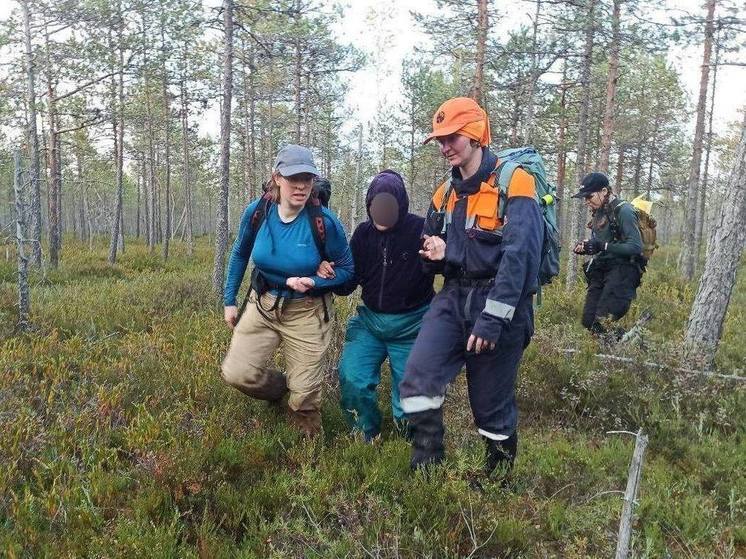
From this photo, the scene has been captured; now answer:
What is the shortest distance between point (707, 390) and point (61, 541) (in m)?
5.19

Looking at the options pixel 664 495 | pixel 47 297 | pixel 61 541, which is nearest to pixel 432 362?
pixel 664 495

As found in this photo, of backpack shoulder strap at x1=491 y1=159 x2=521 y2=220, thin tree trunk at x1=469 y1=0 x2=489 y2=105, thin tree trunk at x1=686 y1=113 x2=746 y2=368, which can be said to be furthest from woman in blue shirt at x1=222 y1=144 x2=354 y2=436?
thin tree trunk at x1=469 y1=0 x2=489 y2=105

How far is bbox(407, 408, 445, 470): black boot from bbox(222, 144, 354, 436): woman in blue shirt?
3.15 ft

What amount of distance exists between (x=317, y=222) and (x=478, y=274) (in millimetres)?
1208

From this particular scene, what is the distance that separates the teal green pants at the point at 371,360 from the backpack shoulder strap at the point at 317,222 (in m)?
0.65

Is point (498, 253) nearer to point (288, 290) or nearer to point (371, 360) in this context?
point (371, 360)

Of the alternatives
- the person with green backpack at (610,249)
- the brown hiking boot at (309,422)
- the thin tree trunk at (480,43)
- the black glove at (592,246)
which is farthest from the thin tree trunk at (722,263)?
the thin tree trunk at (480,43)

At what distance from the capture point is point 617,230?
588 centimetres

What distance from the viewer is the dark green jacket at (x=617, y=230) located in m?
5.70

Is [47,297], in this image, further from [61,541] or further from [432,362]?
[432,362]

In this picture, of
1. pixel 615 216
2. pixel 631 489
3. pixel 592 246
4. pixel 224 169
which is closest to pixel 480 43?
pixel 224 169

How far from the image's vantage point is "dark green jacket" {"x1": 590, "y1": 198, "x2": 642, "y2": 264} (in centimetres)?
570

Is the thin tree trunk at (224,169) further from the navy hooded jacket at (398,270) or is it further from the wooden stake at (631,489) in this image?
the wooden stake at (631,489)

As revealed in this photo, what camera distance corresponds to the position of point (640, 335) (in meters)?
5.65
